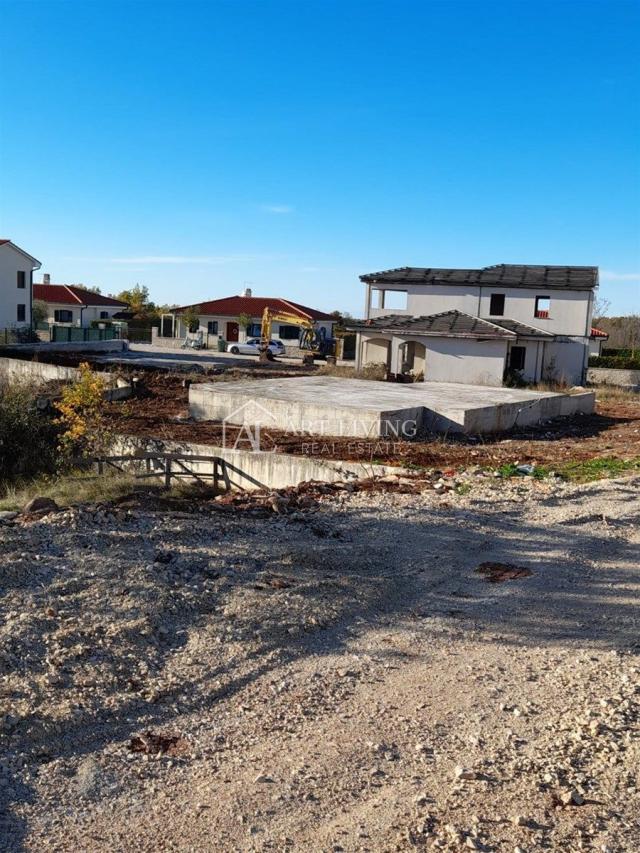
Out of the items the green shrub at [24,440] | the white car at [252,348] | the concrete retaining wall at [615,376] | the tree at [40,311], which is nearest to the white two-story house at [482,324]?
the concrete retaining wall at [615,376]

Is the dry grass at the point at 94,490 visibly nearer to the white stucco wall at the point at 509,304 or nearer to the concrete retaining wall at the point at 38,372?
the concrete retaining wall at the point at 38,372

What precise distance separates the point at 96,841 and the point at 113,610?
9.16ft

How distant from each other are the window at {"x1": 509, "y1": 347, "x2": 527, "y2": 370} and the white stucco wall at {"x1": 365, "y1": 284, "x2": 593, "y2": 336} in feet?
6.07

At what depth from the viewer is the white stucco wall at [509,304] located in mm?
34188

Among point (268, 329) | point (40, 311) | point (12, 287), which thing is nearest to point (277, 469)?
point (268, 329)

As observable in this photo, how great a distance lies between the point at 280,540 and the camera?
8.69 metres

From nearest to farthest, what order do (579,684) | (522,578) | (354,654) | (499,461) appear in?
1. (579,684)
2. (354,654)
3. (522,578)
4. (499,461)

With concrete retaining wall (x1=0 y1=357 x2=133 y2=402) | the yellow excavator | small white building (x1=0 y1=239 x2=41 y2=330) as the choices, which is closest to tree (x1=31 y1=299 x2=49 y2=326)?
small white building (x1=0 y1=239 x2=41 y2=330)

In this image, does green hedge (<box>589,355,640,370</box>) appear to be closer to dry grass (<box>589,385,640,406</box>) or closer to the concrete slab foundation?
dry grass (<box>589,385,640,406</box>)

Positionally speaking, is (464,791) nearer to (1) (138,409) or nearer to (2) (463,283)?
(1) (138,409)

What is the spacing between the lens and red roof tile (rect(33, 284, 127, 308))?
63812 mm

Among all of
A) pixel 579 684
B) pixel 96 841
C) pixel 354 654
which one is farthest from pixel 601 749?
pixel 96 841

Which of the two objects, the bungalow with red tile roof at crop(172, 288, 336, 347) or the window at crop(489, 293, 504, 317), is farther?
the bungalow with red tile roof at crop(172, 288, 336, 347)

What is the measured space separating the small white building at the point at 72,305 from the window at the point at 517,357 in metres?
39.4
